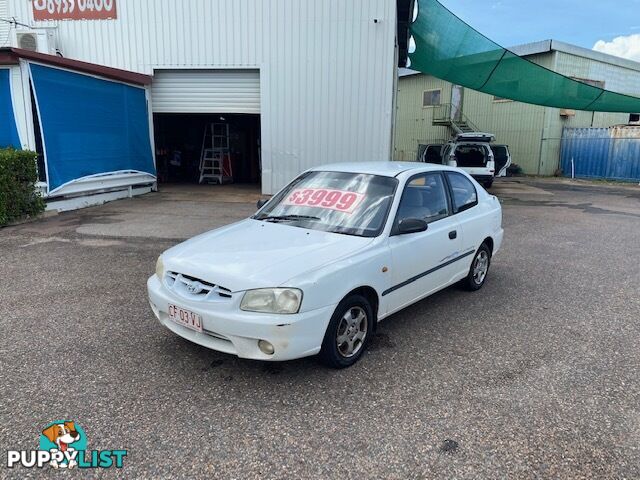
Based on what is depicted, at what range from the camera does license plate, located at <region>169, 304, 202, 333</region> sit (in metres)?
3.23

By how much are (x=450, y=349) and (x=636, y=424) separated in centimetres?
134

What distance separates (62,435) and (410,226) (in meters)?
2.78

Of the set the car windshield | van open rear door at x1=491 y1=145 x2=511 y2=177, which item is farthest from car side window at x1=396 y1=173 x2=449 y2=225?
van open rear door at x1=491 y1=145 x2=511 y2=177

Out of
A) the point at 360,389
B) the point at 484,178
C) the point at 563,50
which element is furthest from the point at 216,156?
the point at 563,50

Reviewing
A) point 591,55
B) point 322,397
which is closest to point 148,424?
point 322,397

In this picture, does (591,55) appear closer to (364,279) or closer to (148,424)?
(364,279)

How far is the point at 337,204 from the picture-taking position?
4.14 metres

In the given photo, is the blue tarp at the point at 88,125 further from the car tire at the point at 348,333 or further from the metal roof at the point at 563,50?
the metal roof at the point at 563,50

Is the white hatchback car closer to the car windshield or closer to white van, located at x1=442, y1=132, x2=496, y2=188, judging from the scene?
the car windshield

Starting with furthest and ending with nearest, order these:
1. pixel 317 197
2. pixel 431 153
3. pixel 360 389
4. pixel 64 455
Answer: pixel 431 153
pixel 317 197
pixel 360 389
pixel 64 455

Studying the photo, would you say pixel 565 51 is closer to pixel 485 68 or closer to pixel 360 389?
pixel 485 68

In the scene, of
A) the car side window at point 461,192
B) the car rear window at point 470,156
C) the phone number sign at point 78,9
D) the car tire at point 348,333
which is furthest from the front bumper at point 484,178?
the car tire at point 348,333

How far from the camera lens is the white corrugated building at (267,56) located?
1225 cm

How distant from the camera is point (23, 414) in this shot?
2896 mm
